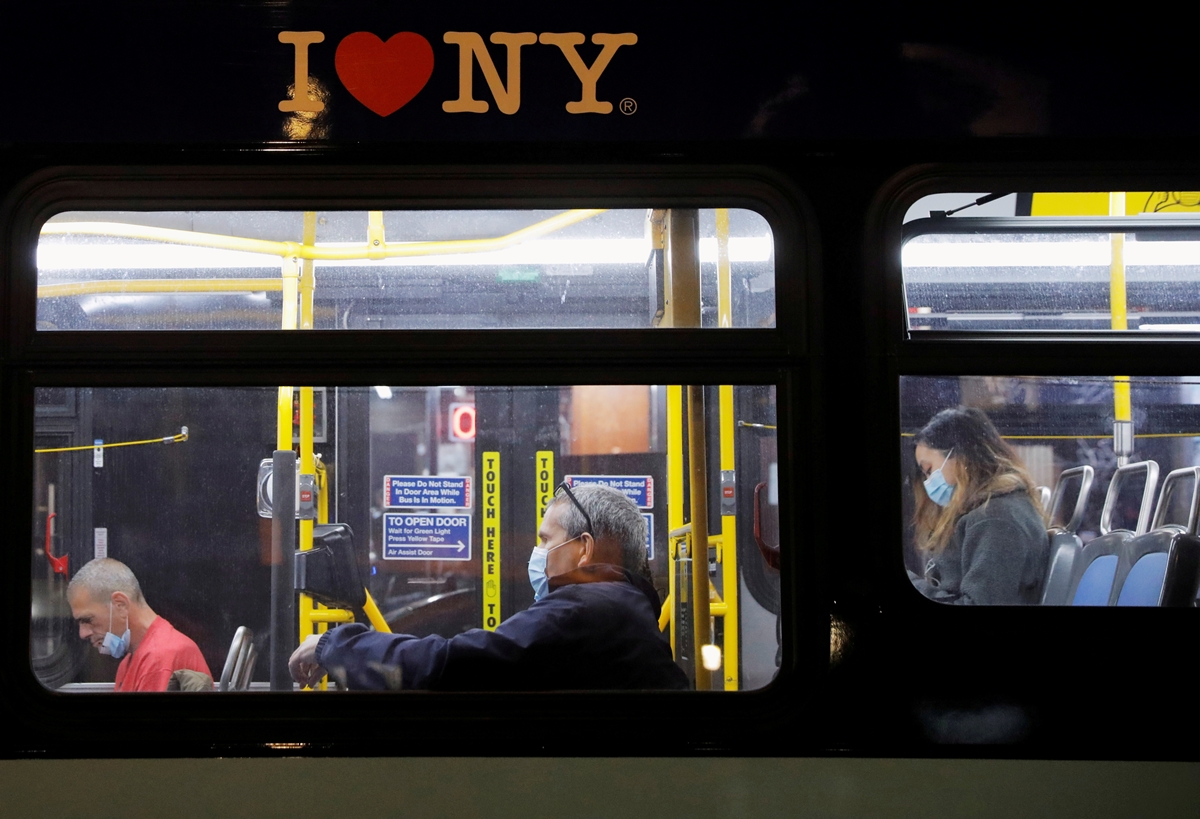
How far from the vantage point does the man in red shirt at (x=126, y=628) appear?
2.03 m

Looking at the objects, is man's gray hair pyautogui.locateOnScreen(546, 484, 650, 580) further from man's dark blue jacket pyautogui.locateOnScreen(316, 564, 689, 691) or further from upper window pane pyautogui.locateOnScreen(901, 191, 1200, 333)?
upper window pane pyautogui.locateOnScreen(901, 191, 1200, 333)

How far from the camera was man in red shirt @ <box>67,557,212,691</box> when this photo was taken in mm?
2029

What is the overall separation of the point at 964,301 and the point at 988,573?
0.57m

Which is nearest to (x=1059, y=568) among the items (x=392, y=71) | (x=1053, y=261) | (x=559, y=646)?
(x=1053, y=261)

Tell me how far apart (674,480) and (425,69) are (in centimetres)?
105

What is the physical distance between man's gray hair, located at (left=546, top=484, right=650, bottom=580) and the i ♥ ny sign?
0.81 m

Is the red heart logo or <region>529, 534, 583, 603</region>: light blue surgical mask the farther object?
<region>529, 534, 583, 603</region>: light blue surgical mask

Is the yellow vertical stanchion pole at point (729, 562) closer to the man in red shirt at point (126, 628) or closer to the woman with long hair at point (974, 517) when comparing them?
the woman with long hair at point (974, 517)

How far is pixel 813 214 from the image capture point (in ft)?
6.63

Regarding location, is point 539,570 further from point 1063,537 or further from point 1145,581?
point 1145,581

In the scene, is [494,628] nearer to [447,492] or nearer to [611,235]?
[447,492]

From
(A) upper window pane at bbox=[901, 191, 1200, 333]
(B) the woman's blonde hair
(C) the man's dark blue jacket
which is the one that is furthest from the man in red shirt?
(A) upper window pane at bbox=[901, 191, 1200, 333]

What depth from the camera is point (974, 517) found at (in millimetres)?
2111

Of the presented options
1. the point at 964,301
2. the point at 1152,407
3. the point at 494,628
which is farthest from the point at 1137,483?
the point at 494,628
